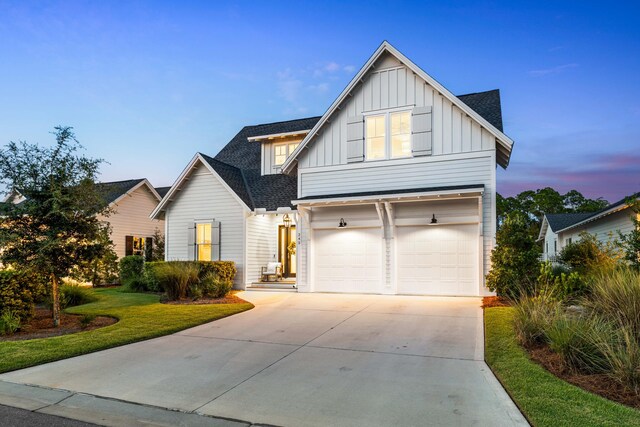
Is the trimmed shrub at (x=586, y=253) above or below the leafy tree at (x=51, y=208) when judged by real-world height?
below

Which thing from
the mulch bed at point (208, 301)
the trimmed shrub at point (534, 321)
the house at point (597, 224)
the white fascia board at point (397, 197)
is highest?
the white fascia board at point (397, 197)

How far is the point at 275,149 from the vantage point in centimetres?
1816

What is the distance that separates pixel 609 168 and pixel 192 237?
37.8m

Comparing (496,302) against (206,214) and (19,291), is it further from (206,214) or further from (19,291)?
(19,291)

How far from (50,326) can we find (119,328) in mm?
1783

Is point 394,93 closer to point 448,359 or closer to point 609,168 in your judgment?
point 448,359

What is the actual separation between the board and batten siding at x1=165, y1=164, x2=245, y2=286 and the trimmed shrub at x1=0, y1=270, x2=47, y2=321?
24.2 feet

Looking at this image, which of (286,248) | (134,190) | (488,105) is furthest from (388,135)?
(134,190)

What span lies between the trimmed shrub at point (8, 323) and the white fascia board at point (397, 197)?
8.39 meters

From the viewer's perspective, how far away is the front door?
1758 centimetres

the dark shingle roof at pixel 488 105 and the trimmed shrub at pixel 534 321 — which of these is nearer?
the trimmed shrub at pixel 534 321

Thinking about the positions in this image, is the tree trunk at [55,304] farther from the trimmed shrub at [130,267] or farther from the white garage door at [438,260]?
the white garage door at [438,260]

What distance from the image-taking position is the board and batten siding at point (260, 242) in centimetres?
1585

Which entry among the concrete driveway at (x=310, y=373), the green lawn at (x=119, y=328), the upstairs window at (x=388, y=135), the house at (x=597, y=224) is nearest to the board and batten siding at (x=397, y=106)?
the upstairs window at (x=388, y=135)
